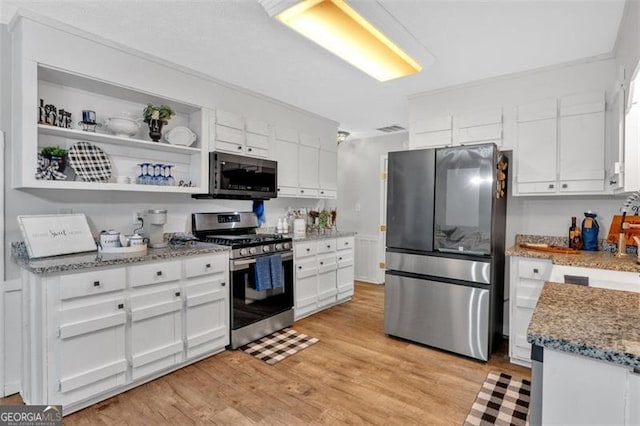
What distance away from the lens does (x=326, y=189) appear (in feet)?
15.3

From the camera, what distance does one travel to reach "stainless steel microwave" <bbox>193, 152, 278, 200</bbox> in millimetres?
3145

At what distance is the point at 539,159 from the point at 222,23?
282 centimetres

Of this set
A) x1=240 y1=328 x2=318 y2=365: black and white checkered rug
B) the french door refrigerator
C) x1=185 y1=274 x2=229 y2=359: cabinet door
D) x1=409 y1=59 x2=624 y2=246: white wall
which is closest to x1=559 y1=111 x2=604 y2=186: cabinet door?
x1=409 y1=59 x2=624 y2=246: white wall

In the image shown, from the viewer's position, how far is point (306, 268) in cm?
379

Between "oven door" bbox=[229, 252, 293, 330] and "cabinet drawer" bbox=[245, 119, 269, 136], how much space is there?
136 cm

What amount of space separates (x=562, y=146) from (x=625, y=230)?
0.81m

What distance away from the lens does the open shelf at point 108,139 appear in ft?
7.65

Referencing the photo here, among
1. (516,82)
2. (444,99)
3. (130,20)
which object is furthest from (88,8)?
(516,82)

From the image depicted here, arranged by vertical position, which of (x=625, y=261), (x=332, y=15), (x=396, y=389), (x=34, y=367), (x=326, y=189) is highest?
(x=332, y=15)

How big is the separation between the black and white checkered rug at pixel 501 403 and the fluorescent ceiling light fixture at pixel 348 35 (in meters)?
2.51

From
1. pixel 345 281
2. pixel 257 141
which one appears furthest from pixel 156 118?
pixel 345 281

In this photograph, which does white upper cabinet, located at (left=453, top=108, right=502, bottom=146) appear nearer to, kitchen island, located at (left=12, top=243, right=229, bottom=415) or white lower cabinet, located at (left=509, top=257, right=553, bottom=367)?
white lower cabinet, located at (left=509, top=257, right=553, bottom=367)

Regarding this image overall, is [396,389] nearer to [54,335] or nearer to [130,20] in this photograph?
[54,335]

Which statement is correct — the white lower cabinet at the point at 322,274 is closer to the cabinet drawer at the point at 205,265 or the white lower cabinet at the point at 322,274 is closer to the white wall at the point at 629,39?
the cabinet drawer at the point at 205,265
